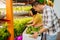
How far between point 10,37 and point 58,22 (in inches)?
29.6

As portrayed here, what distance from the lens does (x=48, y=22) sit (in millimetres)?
2988

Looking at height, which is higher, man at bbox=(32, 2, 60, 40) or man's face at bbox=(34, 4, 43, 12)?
man's face at bbox=(34, 4, 43, 12)

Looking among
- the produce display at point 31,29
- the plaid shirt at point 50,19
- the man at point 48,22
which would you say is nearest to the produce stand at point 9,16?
the produce display at point 31,29

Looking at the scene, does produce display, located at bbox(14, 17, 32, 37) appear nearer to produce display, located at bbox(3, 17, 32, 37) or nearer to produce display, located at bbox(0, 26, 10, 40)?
produce display, located at bbox(3, 17, 32, 37)

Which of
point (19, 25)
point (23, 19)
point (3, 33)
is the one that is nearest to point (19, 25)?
point (19, 25)

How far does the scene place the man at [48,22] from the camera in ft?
9.79

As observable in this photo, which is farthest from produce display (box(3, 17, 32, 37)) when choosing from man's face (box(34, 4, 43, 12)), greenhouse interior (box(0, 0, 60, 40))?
man's face (box(34, 4, 43, 12))

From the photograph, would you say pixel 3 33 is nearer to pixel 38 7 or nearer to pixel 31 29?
pixel 31 29

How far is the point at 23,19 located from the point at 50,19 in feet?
1.33

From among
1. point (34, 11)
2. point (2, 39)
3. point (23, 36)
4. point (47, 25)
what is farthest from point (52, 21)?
point (2, 39)

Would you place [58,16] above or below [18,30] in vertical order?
above

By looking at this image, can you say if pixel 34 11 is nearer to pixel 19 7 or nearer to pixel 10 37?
pixel 19 7

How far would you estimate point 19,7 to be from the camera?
3.09m

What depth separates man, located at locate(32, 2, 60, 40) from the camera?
2.98 metres
